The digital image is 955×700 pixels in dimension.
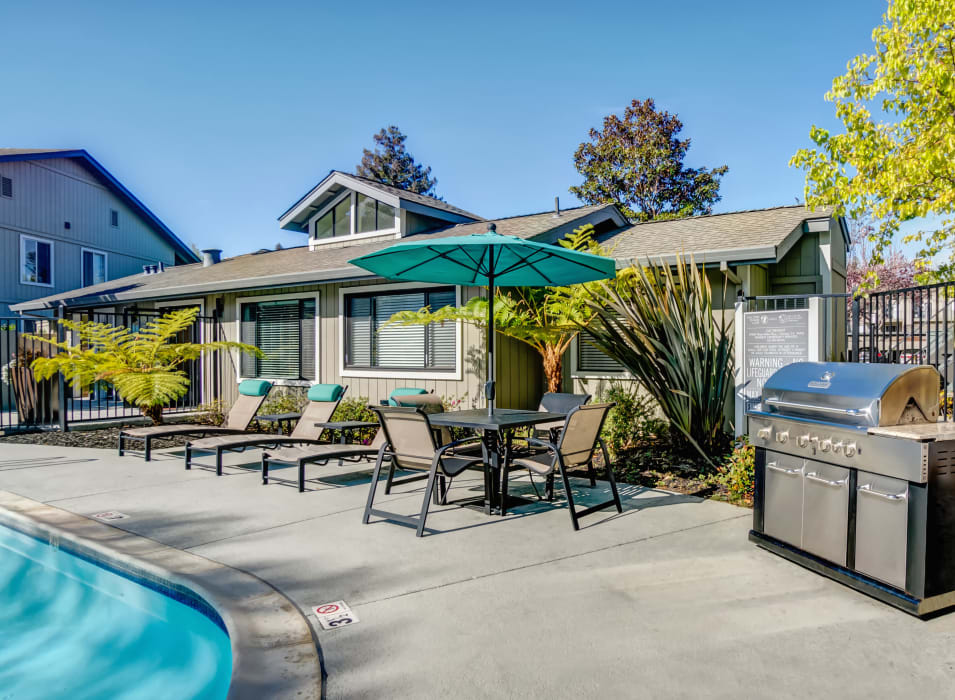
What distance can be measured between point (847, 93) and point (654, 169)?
17905mm

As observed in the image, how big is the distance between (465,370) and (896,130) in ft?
22.4

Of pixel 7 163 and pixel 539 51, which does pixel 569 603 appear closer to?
pixel 539 51

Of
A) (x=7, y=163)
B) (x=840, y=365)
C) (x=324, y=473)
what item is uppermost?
(x=7, y=163)

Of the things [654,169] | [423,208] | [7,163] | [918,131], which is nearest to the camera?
[918,131]

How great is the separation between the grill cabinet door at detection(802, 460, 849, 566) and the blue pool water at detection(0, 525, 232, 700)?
11.3 ft

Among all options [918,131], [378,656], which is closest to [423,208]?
[918,131]

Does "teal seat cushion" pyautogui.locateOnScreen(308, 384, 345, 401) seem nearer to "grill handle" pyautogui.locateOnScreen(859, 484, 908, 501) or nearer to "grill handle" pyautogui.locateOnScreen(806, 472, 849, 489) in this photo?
"grill handle" pyautogui.locateOnScreen(806, 472, 849, 489)

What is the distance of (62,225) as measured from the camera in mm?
20047

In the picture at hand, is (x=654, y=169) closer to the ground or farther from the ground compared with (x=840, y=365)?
farther from the ground

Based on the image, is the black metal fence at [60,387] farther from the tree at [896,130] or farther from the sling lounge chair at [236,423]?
the tree at [896,130]

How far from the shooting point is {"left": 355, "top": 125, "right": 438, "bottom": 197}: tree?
41219mm

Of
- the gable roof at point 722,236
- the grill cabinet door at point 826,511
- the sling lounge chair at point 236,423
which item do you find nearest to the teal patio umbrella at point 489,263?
the gable roof at point 722,236

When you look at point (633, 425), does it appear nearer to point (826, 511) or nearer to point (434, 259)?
point (434, 259)

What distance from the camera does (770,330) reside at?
6.96 m
